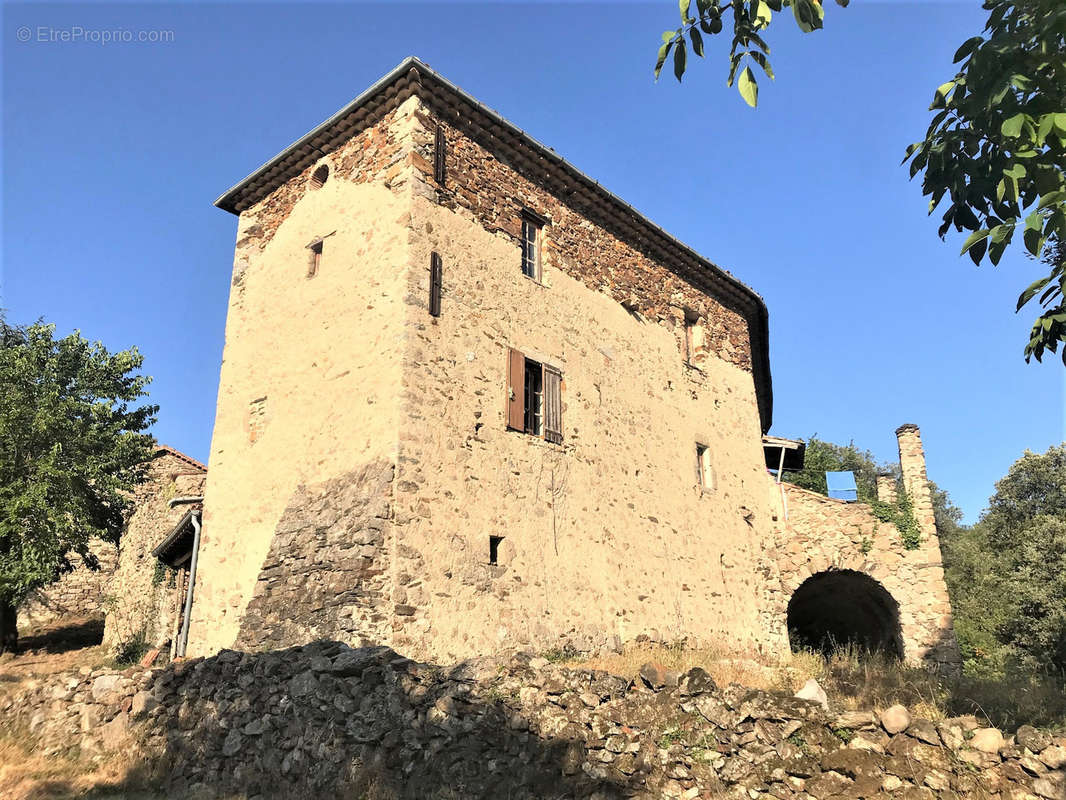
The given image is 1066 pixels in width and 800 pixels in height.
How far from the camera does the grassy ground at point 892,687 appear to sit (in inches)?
307

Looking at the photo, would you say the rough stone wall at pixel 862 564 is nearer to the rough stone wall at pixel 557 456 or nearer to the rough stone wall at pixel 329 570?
the rough stone wall at pixel 557 456

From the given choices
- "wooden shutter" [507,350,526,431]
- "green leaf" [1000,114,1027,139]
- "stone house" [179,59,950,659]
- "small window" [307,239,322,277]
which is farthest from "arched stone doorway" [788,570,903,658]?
"green leaf" [1000,114,1027,139]

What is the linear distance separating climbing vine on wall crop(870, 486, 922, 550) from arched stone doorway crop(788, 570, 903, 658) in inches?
47.6

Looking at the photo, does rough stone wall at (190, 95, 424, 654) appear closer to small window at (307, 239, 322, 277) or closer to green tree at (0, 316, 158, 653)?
small window at (307, 239, 322, 277)

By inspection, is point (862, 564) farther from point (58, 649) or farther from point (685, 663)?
point (58, 649)

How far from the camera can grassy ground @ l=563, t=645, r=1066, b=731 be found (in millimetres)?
7805

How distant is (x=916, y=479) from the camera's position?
16.7m

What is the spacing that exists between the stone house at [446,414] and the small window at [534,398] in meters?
0.05

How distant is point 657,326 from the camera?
16.0 meters

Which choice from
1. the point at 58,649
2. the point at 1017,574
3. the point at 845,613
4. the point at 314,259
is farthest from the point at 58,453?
the point at 1017,574

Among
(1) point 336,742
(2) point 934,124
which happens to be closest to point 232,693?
(1) point 336,742

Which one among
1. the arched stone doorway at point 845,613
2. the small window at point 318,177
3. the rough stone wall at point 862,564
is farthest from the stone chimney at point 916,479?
the small window at point 318,177

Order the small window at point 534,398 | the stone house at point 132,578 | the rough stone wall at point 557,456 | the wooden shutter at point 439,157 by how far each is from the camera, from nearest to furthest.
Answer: the rough stone wall at point 557,456, the wooden shutter at point 439,157, the small window at point 534,398, the stone house at point 132,578

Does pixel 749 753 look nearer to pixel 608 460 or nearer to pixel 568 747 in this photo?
pixel 568 747
